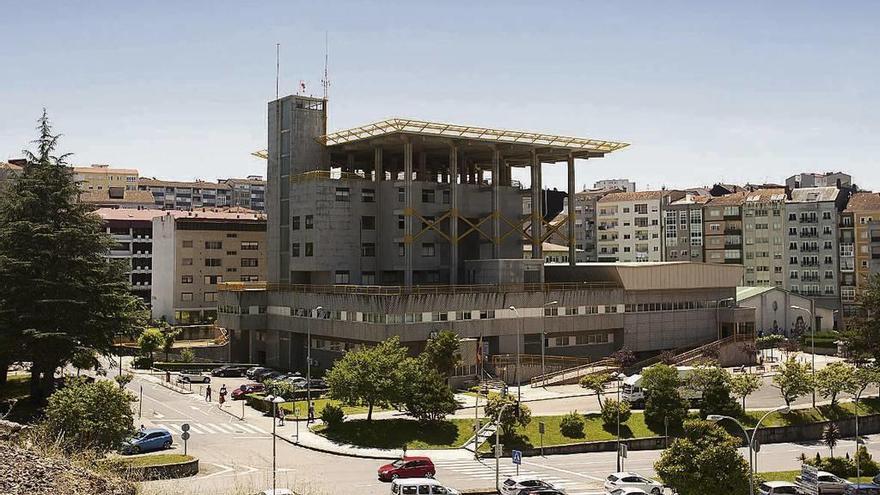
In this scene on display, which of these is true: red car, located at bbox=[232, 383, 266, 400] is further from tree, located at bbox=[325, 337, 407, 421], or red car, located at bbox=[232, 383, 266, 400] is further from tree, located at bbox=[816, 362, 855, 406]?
tree, located at bbox=[816, 362, 855, 406]

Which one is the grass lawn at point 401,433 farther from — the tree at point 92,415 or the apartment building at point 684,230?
the apartment building at point 684,230

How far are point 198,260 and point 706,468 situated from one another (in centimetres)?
10646

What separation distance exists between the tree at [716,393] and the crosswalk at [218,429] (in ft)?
108

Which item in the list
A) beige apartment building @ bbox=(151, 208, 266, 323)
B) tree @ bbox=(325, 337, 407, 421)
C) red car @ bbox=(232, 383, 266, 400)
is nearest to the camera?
tree @ bbox=(325, 337, 407, 421)

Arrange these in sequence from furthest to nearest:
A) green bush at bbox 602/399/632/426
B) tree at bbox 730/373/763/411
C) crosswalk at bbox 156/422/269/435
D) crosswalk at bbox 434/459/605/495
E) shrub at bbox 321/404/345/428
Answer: tree at bbox 730/373/763/411 → green bush at bbox 602/399/632/426 → crosswalk at bbox 156/422/269/435 → shrub at bbox 321/404/345/428 → crosswalk at bbox 434/459/605/495

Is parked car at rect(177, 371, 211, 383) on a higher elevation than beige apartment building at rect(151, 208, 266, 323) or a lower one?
lower

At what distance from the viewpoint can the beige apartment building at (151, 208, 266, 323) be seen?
135 m

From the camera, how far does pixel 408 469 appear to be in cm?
4919

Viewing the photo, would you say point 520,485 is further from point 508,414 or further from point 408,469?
point 508,414

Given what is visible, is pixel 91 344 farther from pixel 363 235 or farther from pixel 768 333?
pixel 768 333

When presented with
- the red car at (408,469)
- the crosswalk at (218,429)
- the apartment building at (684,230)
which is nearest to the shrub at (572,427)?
the red car at (408,469)

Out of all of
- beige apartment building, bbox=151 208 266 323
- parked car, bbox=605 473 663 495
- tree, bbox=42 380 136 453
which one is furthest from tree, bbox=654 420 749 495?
beige apartment building, bbox=151 208 266 323

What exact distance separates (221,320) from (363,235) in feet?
61.8

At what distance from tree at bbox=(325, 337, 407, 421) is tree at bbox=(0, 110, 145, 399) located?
17.5 m
